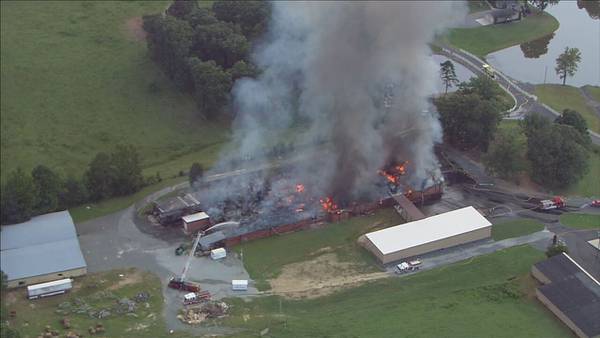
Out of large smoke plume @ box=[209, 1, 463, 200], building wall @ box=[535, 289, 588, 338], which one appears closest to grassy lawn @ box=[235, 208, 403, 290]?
large smoke plume @ box=[209, 1, 463, 200]

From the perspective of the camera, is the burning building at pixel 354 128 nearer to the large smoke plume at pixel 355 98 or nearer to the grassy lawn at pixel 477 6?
the large smoke plume at pixel 355 98

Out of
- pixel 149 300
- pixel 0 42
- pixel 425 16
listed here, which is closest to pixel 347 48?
pixel 425 16

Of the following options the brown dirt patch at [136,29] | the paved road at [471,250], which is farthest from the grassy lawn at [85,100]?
the paved road at [471,250]

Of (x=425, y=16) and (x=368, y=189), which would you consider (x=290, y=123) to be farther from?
(x=425, y=16)

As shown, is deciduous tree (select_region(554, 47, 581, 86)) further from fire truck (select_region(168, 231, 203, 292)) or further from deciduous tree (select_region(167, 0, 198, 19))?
fire truck (select_region(168, 231, 203, 292))

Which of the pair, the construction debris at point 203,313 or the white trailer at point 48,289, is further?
the white trailer at point 48,289

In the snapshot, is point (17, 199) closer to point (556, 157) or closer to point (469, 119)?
point (469, 119)
